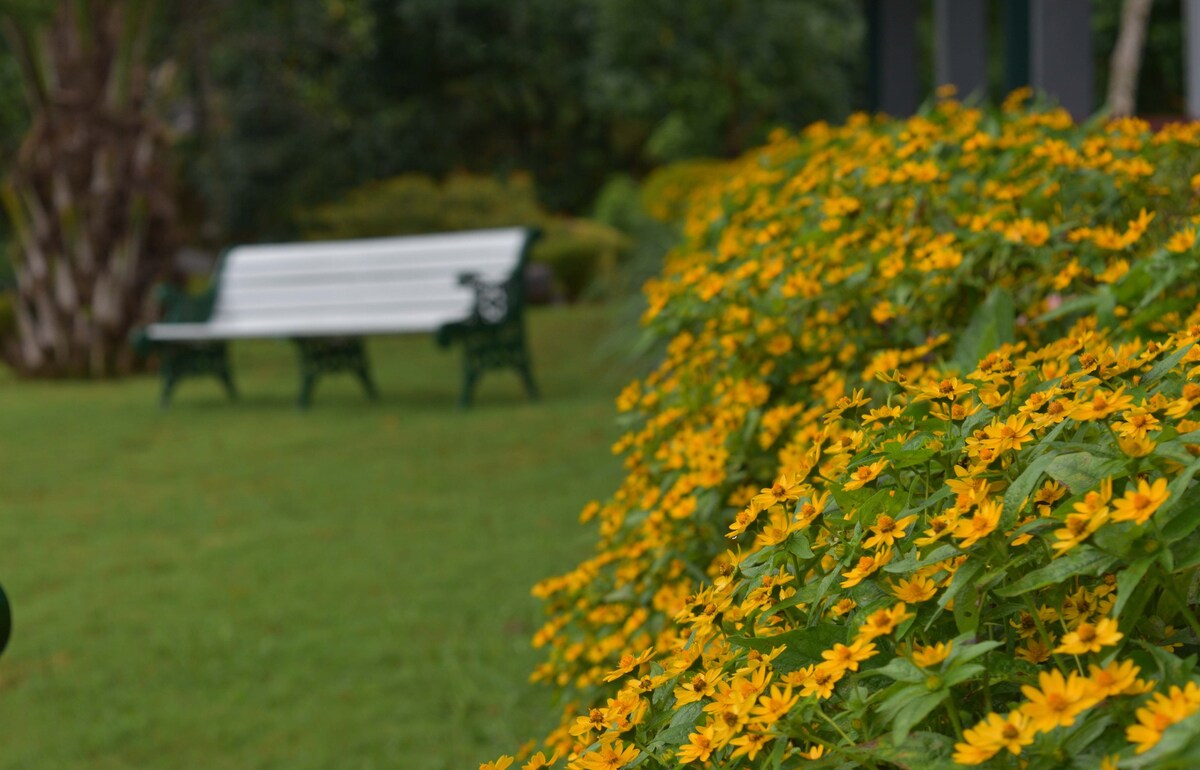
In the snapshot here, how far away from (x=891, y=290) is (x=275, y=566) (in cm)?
277

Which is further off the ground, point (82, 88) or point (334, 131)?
point (82, 88)

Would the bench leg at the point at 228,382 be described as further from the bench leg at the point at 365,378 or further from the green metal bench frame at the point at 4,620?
the green metal bench frame at the point at 4,620

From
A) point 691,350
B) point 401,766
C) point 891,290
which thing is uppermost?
point 891,290

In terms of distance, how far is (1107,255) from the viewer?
2283mm

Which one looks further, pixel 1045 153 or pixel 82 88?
pixel 82 88

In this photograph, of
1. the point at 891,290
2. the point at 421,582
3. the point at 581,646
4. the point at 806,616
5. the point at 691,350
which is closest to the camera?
the point at 806,616

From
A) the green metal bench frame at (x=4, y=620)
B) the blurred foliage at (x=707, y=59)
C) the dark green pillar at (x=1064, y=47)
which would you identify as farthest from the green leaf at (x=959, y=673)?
the blurred foliage at (x=707, y=59)

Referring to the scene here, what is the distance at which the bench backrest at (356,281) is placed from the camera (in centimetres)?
866

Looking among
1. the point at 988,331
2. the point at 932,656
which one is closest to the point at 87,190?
the point at 988,331

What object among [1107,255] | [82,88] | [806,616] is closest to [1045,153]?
[1107,255]

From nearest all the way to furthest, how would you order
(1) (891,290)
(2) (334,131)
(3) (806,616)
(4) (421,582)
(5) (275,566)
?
(3) (806,616) < (1) (891,290) < (4) (421,582) < (5) (275,566) < (2) (334,131)

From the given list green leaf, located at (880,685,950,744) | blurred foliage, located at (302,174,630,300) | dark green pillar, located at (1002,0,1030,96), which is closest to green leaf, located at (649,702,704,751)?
green leaf, located at (880,685,950,744)

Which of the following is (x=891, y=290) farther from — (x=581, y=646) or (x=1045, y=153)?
(x=581, y=646)

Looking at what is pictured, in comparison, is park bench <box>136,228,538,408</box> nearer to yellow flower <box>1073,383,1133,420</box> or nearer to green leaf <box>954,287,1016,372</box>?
green leaf <box>954,287,1016,372</box>
